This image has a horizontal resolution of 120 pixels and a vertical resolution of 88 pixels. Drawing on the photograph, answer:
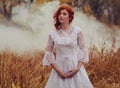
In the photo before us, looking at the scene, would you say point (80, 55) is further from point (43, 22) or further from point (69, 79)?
point (43, 22)

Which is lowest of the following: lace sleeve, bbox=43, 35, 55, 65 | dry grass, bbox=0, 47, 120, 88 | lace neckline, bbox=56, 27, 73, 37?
dry grass, bbox=0, 47, 120, 88

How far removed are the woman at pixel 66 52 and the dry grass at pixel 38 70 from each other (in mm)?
1044

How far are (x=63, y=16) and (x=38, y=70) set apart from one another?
1491 millimetres

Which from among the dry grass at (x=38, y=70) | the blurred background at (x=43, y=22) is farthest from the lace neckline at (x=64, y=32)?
the blurred background at (x=43, y=22)

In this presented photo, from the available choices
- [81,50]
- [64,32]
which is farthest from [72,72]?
[64,32]

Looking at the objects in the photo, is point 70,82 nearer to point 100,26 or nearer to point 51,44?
point 51,44

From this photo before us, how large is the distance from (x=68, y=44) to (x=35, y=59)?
170 cm

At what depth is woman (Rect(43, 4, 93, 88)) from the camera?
3.82 m

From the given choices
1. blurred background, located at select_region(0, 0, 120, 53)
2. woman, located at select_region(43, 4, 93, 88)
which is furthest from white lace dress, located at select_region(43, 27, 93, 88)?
blurred background, located at select_region(0, 0, 120, 53)

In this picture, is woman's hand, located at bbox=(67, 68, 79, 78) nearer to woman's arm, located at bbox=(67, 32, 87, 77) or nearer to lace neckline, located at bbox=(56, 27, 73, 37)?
woman's arm, located at bbox=(67, 32, 87, 77)

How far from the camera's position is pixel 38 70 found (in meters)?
5.20

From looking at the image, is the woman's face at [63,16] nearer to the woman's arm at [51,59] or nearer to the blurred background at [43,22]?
the woman's arm at [51,59]

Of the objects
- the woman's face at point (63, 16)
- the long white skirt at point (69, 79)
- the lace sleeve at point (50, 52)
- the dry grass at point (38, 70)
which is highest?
the woman's face at point (63, 16)

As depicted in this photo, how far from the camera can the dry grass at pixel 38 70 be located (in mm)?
4953
